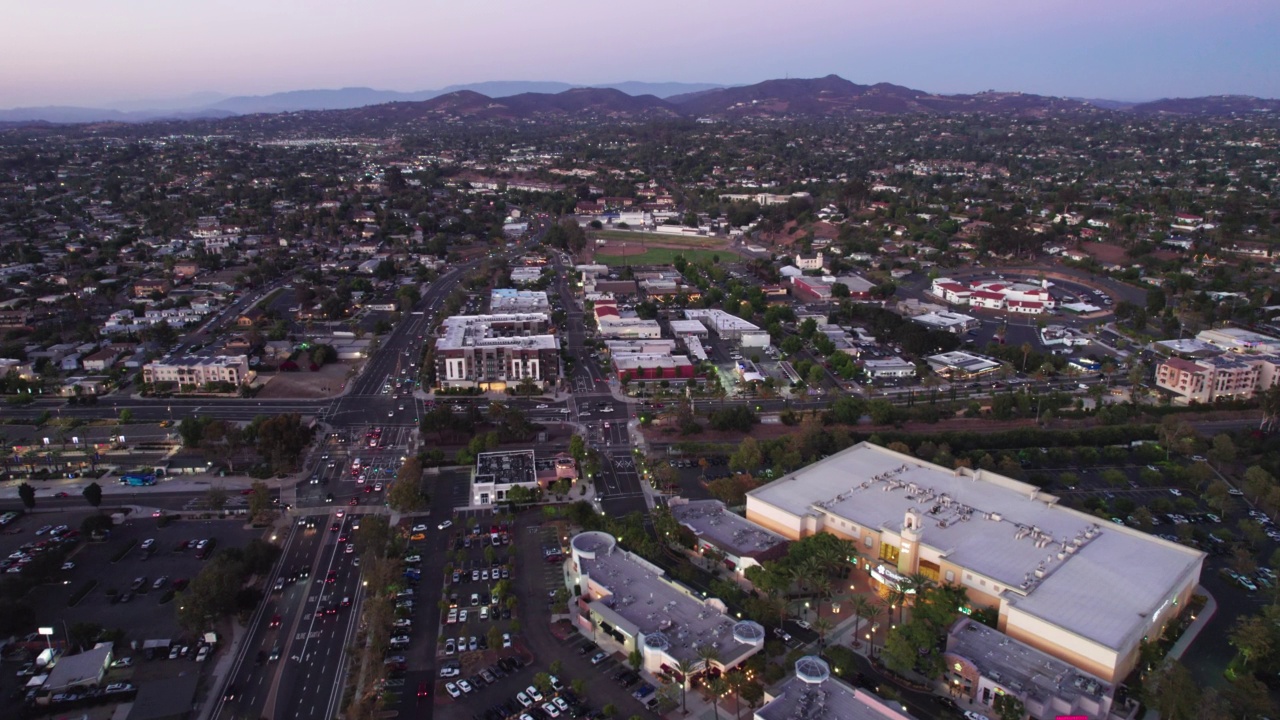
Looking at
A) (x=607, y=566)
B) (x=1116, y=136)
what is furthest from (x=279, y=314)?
(x=1116, y=136)

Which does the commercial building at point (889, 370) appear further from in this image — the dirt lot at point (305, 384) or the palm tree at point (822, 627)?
the dirt lot at point (305, 384)

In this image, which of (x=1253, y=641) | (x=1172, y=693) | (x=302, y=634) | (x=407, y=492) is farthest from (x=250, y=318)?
(x=1253, y=641)

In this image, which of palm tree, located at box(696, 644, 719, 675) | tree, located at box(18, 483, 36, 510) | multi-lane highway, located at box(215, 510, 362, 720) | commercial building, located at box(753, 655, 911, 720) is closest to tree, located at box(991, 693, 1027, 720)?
commercial building, located at box(753, 655, 911, 720)

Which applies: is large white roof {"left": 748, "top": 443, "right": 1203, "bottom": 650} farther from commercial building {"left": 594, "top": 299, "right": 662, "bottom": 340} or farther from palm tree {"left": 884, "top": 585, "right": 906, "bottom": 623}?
commercial building {"left": 594, "top": 299, "right": 662, "bottom": 340}

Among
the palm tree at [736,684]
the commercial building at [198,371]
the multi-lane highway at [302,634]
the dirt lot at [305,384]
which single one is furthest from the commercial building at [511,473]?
the commercial building at [198,371]

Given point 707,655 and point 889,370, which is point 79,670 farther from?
point 889,370
